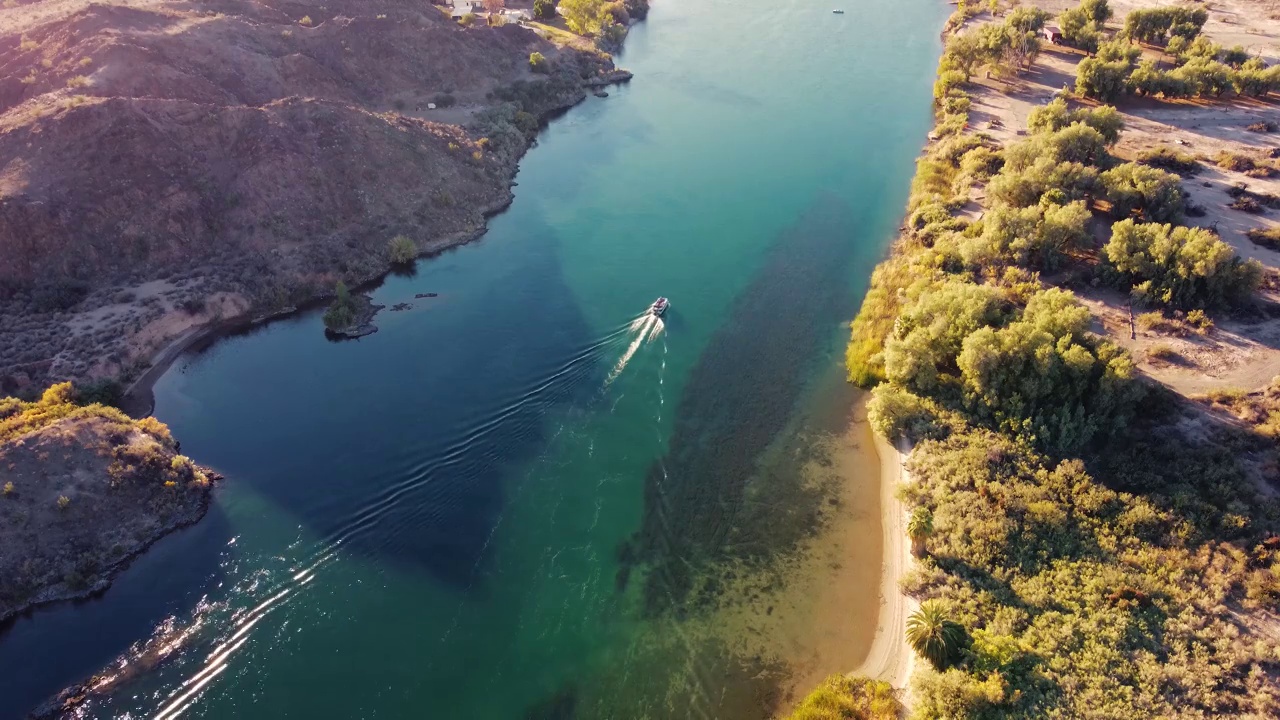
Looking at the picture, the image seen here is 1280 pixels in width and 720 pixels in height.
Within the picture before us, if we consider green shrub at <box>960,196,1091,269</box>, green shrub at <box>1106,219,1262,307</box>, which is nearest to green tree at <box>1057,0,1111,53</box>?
green shrub at <box>960,196,1091,269</box>

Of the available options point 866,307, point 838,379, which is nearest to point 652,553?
point 838,379

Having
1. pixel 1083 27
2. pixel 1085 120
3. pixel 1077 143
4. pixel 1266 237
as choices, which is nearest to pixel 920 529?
pixel 1266 237

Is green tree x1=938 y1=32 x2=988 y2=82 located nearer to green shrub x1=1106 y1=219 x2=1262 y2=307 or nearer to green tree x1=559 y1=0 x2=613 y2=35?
green shrub x1=1106 y1=219 x2=1262 y2=307

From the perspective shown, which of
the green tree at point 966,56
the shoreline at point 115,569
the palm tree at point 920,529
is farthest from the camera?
the green tree at point 966,56

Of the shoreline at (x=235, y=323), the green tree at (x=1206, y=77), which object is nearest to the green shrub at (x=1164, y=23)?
the green tree at (x=1206, y=77)

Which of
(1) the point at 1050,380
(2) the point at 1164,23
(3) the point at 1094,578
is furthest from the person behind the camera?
(2) the point at 1164,23

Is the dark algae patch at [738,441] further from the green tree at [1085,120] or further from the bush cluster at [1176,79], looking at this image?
the bush cluster at [1176,79]

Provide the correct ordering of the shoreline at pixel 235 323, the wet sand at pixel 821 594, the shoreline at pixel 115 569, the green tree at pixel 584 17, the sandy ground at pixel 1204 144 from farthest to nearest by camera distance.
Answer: the green tree at pixel 584 17 < the shoreline at pixel 235 323 < the sandy ground at pixel 1204 144 < the shoreline at pixel 115 569 < the wet sand at pixel 821 594

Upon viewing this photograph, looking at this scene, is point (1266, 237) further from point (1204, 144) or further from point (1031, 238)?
point (1204, 144)
